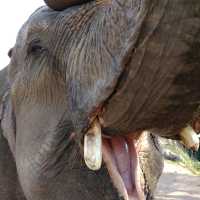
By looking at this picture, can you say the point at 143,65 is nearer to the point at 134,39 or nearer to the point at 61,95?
the point at 134,39

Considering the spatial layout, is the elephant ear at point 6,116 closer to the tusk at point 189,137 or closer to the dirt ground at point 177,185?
the tusk at point 189,137

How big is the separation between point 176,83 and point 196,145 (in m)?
0.36

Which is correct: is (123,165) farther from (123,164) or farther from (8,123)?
(8,123)

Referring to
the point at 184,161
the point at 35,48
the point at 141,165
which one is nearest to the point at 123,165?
the point at 141,165

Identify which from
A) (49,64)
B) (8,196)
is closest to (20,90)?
(49,64)

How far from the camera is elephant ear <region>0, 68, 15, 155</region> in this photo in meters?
2.75

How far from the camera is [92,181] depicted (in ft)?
7.48

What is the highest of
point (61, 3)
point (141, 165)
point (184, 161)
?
point (61, 3)

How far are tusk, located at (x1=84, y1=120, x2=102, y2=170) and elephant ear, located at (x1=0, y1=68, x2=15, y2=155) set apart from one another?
0.98 meters

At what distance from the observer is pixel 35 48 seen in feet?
8.22

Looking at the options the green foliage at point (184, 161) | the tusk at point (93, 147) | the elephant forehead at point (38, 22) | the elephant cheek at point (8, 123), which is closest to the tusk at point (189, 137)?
the tusk at point (93, 147)

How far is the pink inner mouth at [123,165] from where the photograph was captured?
6.55ft

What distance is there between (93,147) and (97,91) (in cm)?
19

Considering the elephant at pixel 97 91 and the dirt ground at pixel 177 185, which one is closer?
the elephant at pixel 97 91
